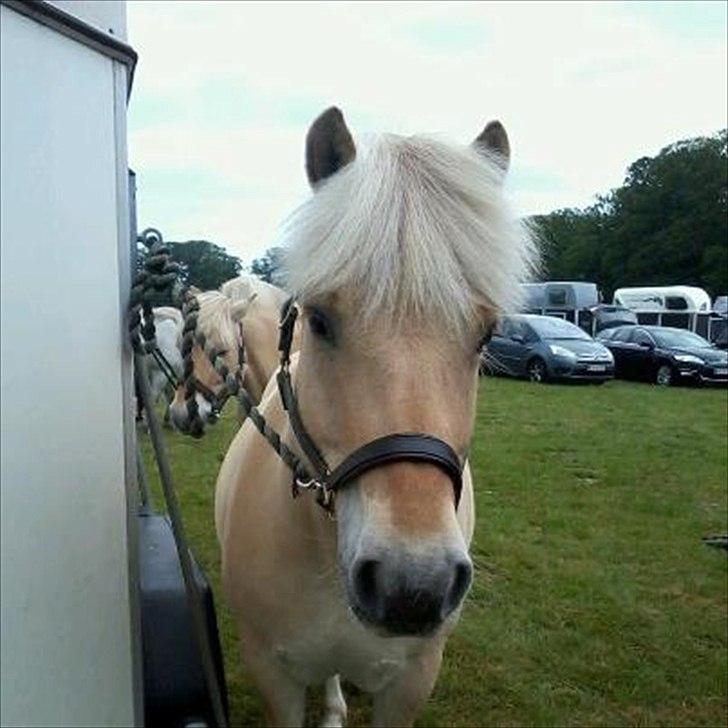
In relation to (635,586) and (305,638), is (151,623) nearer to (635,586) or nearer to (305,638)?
(305,638)

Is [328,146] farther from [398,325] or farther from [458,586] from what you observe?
[458,586]

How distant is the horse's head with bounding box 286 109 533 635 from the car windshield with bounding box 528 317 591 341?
60.1ft

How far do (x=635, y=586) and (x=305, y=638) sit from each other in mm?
3663

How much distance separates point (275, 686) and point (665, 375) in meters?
18.6

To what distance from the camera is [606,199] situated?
65625 millimetres

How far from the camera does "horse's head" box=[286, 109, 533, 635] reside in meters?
1.39

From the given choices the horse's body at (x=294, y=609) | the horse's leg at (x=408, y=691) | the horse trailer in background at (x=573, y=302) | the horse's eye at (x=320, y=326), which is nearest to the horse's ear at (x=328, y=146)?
the horse's eye at (x=320, y=326)

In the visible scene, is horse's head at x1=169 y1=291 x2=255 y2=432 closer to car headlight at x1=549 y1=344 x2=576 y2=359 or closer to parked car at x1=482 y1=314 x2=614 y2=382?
parked car at x1=482 y1=314 x2=614 y2=382

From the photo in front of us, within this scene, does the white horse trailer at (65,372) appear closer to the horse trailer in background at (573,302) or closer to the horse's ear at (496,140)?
the horse's ear at (496,140)

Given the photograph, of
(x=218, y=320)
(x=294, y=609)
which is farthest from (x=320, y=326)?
(x=218, y=320)

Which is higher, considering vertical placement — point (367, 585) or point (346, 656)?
point (367, 585)

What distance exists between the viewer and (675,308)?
97.5 feet

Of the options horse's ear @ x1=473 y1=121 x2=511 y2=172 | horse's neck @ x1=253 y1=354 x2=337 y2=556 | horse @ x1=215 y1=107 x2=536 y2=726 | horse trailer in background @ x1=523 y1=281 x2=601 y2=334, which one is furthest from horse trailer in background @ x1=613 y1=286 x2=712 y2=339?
horse @ x1=215 y1=107 x2=536 y2=726

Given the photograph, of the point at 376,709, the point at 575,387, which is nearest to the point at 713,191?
the point at 575,387
